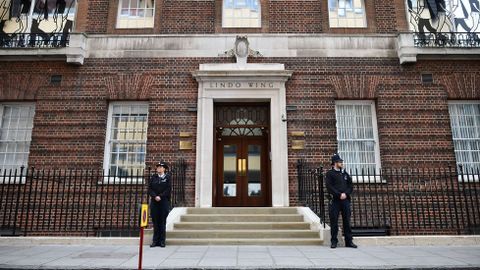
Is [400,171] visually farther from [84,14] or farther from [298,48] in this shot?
[84,14]

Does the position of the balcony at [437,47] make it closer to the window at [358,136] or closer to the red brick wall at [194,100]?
the red brick wall at [194,100]

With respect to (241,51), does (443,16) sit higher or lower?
higher

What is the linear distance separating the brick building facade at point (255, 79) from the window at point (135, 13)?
0.87 feet

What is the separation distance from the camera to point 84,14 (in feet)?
38.2

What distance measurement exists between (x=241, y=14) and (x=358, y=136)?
5568 millimetres

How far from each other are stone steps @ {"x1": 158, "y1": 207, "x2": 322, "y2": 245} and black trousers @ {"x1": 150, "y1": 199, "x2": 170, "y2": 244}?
337 millimetres

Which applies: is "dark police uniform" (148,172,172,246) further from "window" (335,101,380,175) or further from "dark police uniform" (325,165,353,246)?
"window" (335,101,380,175)

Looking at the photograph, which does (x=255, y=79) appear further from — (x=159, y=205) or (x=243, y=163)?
(x=159, y=205)

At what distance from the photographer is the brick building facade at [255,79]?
1048 cm

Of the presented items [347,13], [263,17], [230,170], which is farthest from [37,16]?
[347,13]

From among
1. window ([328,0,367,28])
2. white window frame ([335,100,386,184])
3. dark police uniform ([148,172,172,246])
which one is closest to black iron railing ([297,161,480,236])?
white window frame ([335,100,386,184])

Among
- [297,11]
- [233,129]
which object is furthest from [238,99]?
[297,11]

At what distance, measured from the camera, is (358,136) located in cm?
1077

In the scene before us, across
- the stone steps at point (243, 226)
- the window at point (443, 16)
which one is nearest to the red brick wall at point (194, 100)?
the window at point (443, 16)
